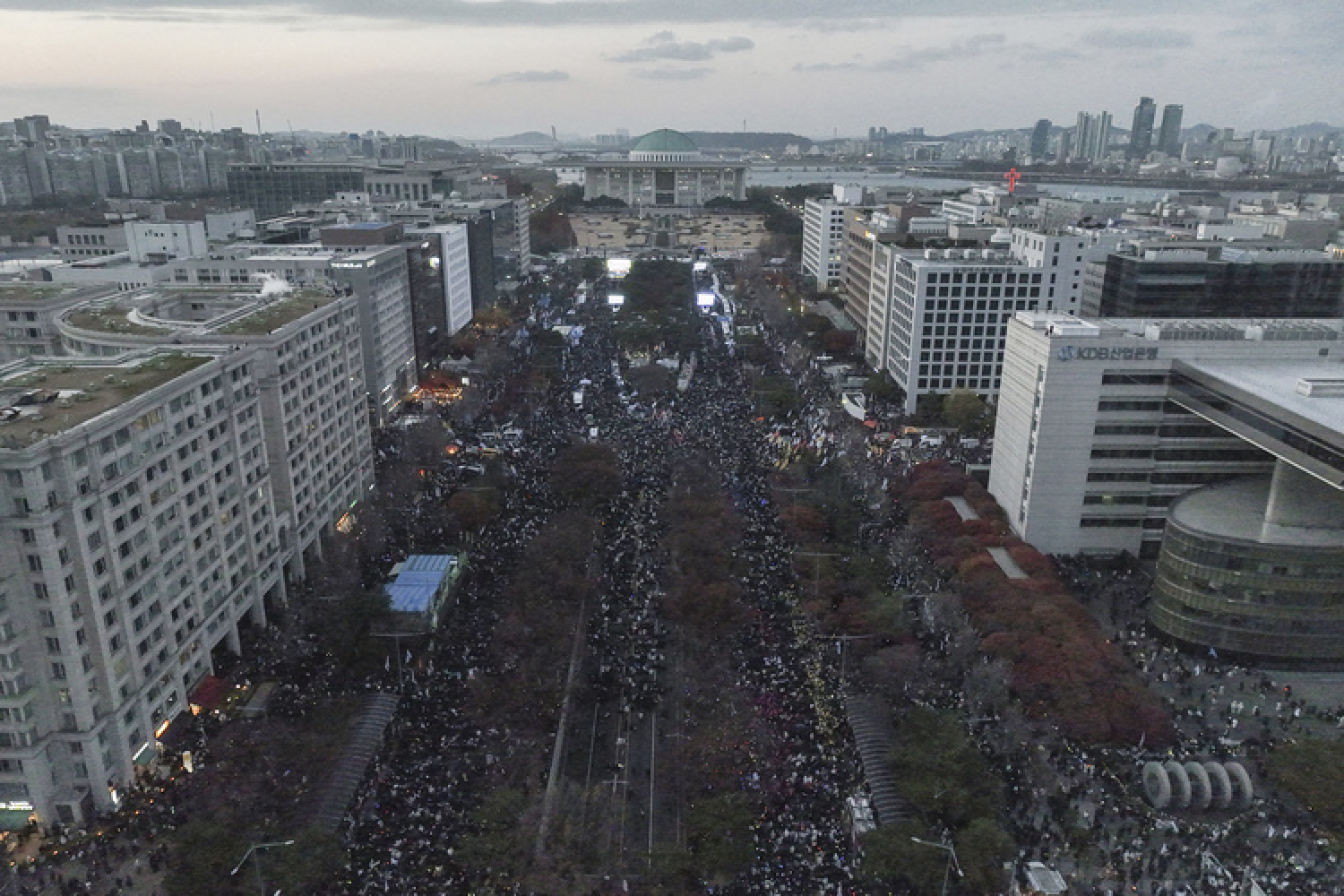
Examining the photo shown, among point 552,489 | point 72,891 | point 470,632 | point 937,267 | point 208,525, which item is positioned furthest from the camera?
point 937,267

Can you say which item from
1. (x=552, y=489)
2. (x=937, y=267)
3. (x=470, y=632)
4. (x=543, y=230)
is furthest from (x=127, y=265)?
(x=543, y=230)

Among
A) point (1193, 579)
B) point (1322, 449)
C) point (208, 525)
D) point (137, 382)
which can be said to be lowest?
point (1193, 579)

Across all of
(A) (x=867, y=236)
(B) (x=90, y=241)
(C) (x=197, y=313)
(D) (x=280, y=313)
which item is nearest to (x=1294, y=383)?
(D) (x=280, y=313)

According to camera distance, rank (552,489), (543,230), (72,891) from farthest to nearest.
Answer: (543,230) < (552,489) < (72,891)

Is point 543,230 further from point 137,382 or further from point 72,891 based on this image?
point 72,891

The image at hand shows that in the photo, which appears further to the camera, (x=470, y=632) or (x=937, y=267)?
(x=937, y=267)

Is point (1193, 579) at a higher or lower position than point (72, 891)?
higher

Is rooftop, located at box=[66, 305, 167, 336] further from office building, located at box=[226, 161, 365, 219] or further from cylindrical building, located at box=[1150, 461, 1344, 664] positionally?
office building, located at box=[226, 161, 365, 219]
